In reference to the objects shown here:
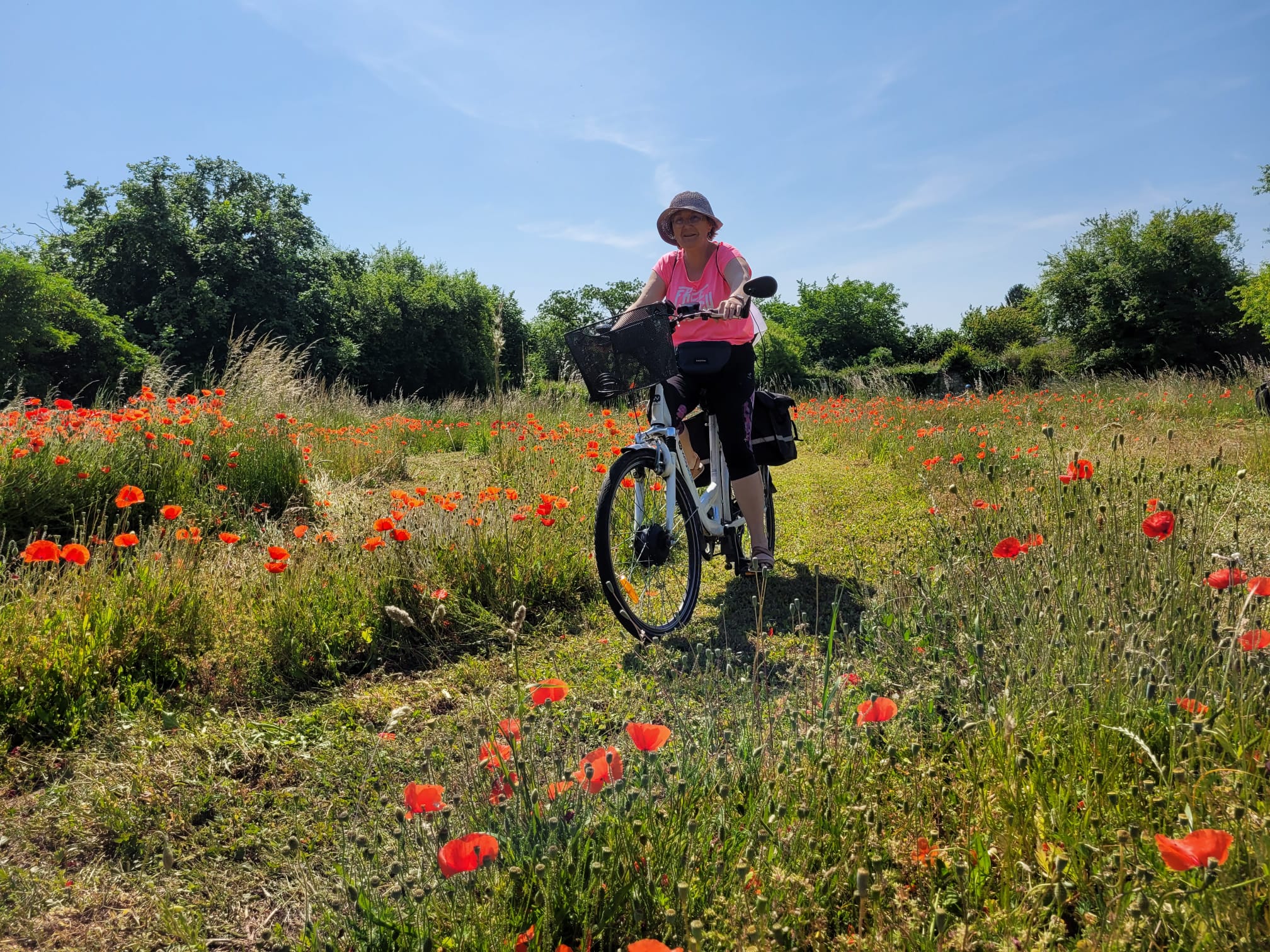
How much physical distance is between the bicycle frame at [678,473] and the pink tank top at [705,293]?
14.3 inches

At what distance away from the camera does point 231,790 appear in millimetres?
2219

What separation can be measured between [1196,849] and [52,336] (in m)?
36.0

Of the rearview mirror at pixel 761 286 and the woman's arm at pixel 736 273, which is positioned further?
the woman's arm at pixel 736 273

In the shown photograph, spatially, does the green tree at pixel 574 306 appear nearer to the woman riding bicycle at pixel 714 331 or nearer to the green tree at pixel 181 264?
the green tree at pixel 181 264

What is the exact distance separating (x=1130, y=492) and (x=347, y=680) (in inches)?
132

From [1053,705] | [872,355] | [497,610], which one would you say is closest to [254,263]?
[872,355]

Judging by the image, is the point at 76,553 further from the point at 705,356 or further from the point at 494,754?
the point at 705,356

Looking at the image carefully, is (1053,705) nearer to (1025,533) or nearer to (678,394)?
(1025,533)

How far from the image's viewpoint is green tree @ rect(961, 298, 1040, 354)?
1937 inches

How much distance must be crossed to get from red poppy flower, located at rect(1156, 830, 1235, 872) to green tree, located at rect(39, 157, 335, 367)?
37.6 metres

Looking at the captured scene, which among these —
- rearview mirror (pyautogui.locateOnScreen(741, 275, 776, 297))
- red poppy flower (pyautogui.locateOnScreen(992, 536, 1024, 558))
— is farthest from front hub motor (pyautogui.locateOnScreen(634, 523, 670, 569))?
red poppy flower (pyautogui.locateOnScreen(992, 536, 1024, 558))

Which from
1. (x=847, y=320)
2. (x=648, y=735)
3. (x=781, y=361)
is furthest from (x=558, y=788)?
(x=847, y=320)

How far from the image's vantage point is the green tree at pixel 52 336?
2739 centimetres

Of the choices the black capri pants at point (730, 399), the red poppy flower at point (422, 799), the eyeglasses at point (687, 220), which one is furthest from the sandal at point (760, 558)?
the red poppy flower at point (422, 799)
